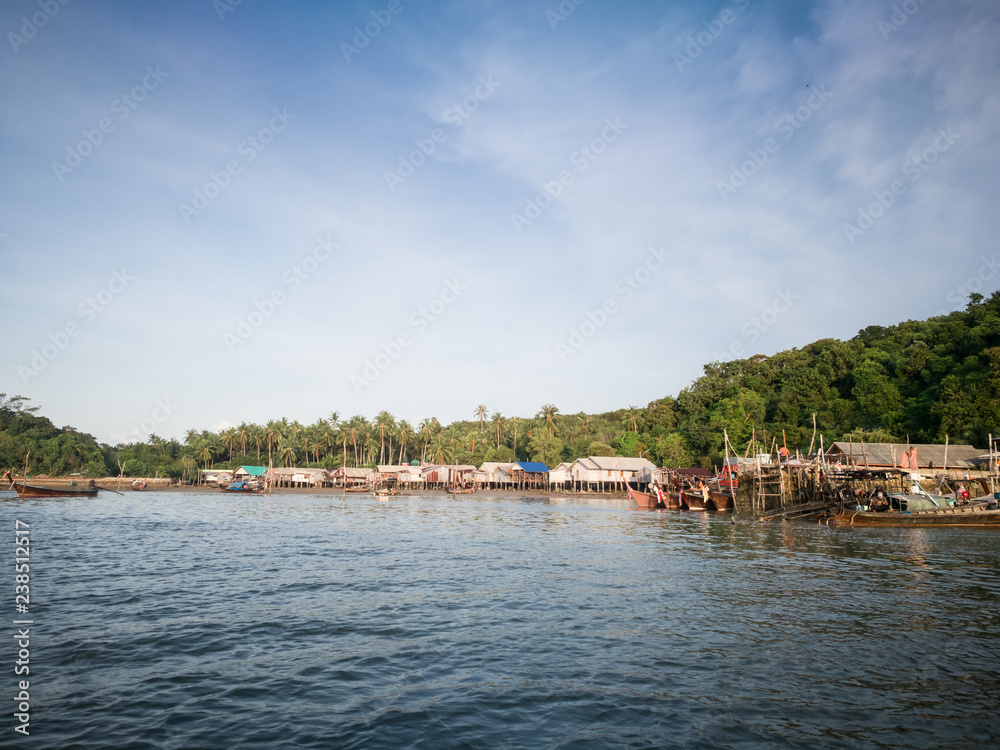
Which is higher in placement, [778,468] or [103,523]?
[778,468]

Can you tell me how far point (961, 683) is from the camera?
9672 millimetres

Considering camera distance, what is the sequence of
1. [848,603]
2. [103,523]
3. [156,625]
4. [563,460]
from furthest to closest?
1. [563,460]
2. [103,523]
3. [848,603]
4. [156,625]

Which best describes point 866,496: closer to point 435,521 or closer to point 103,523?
point 435,521

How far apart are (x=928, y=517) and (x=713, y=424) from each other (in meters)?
58.7

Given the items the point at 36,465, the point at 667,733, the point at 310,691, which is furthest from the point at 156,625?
the point at 36,465

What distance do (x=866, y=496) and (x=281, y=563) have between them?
4359cm

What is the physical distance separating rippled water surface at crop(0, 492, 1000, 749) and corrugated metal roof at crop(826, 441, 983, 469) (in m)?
33.0

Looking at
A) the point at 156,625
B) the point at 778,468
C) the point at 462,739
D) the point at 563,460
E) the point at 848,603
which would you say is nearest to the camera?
the point at 462,739

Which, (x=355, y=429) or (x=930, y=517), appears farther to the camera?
(x=355, y=429)

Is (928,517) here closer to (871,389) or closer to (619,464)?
(871,389)

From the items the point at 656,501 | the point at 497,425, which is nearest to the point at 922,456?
the point at 656,501

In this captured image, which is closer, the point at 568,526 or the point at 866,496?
the point at 568,526

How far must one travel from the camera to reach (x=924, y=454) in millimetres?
53312

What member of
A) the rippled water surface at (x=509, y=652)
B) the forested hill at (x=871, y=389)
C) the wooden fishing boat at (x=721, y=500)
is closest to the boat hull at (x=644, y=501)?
the wooden fishing boat at (x=721, y=500)
